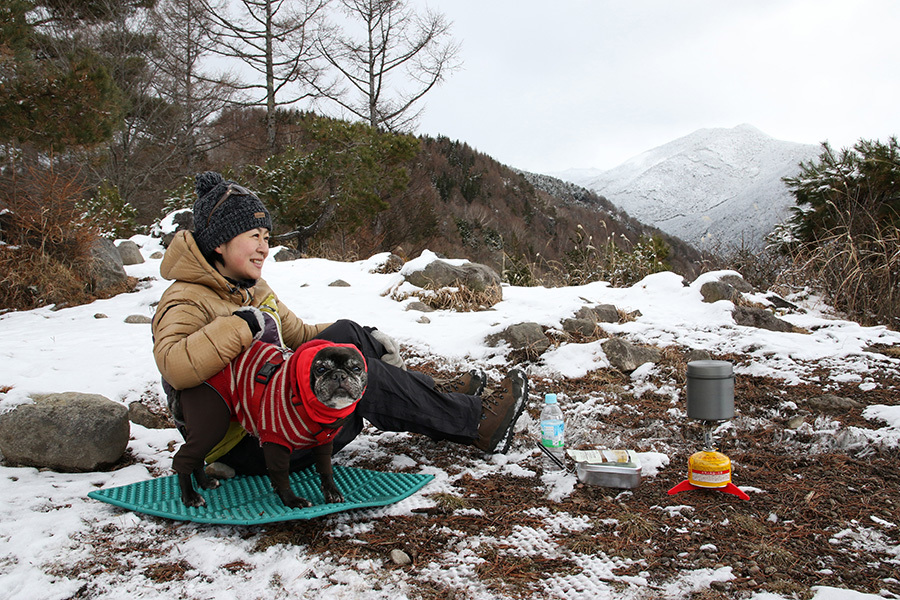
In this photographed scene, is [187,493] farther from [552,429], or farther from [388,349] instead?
[552,429]

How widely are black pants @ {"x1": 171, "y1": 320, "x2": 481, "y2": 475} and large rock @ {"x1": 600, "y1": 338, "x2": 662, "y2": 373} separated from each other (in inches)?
58.0

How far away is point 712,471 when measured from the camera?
5.60 ft

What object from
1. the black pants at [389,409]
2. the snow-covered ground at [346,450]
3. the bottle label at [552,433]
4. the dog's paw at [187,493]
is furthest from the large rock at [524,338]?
the dog's paw at [187,493]

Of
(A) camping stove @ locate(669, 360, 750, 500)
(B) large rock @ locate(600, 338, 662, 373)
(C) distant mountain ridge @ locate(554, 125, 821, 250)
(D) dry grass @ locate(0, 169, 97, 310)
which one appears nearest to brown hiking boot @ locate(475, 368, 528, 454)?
(A) camping stove @ locate(669, 360, 750, 500)

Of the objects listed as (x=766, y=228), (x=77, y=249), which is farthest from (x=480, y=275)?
(x=766, y=228)

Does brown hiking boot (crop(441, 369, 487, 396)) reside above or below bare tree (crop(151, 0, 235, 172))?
below

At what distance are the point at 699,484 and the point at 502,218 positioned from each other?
1985 cm

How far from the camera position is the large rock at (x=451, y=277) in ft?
17.5

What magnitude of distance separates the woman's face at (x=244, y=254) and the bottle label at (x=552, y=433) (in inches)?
50.1

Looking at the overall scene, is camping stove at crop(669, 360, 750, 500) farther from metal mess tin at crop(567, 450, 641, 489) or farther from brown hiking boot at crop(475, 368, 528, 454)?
brown hiking boot at crop(475, 368, 528, 454)

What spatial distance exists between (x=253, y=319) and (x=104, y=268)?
4.21 m

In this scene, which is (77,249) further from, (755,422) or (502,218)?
(502,218)

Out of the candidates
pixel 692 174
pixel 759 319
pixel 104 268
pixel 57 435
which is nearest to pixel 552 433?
pixel 57 435

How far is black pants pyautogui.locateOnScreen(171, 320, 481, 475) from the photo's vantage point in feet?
6.22
